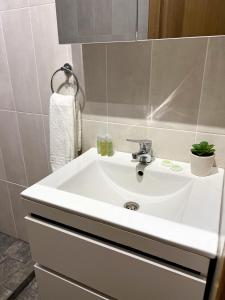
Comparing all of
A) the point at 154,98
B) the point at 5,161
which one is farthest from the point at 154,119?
the point at 5,161

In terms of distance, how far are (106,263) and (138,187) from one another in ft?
1.13

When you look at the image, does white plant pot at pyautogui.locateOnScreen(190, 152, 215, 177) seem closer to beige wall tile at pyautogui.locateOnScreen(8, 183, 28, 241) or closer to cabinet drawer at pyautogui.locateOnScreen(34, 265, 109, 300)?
cabinet drawer at pyautogui.locateOnScreen(34, 265, 109, 300)

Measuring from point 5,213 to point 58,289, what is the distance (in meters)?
0.91

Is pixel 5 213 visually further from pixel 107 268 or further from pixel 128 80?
pixel 128 80

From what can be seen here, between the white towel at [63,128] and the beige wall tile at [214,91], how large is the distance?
1.77 ft

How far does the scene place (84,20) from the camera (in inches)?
30.8

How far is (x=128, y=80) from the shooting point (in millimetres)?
947

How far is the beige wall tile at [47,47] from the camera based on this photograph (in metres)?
0.99

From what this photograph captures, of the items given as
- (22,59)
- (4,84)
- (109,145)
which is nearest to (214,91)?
(109,145)

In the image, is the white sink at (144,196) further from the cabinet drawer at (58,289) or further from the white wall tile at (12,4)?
the white wall tile at (12,4)

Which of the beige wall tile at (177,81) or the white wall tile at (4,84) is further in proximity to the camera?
the white wall tile at (4,84)

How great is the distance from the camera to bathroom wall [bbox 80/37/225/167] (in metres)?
0.82

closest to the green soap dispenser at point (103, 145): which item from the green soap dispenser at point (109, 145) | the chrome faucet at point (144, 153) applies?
the green soap dispenser at point (109, 145)

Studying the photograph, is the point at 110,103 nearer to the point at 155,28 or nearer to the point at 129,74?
the point at 129,74
